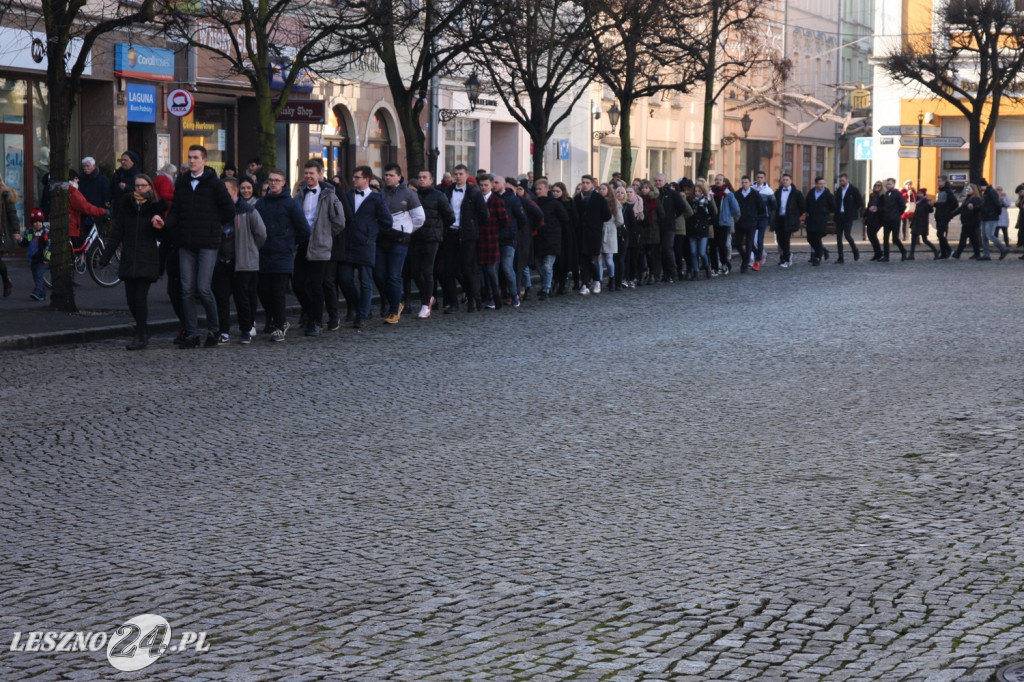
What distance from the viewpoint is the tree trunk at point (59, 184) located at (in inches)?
739

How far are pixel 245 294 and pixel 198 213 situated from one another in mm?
1063

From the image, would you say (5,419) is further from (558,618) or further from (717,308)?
(717,308)

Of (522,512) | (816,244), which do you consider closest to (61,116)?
(522,512)

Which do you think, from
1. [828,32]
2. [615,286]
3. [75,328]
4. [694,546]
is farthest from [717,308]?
[828,32]

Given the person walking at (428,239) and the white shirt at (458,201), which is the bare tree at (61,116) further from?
the white shirt at (458,201)

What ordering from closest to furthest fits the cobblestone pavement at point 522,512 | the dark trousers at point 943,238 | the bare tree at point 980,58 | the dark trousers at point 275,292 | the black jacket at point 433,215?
the cobblestone pavement at point 522,512 < the dark trousers at point 275,292 < the black jacket at point 433,215 < the dark trousers at point 943,238 < the bare tree at point 980,58

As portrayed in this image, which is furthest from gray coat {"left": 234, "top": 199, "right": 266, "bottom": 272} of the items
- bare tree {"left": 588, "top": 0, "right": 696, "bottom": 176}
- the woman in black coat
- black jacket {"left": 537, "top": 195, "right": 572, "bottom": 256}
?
bare tree {"left": 588, "top": 0, "right": 696, "bottom": 176}

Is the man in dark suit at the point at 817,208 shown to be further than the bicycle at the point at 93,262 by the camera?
Yes

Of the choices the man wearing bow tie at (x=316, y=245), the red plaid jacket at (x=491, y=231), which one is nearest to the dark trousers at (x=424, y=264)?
the red plaid jacket at (x=491, y=231)

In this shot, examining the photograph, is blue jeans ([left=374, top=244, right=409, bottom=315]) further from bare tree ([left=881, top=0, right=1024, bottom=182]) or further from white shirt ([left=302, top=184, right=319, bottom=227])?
bare tree ([left=881, top=0, right=1024, bottom=182])

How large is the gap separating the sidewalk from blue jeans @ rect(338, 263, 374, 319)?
73.4 inches

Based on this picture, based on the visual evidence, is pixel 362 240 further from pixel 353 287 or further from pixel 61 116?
pixel 61 116

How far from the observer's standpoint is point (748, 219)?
3045 cm

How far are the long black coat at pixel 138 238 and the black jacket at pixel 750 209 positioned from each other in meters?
16.4
